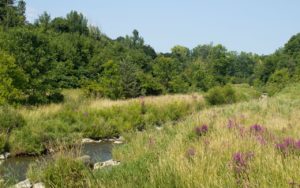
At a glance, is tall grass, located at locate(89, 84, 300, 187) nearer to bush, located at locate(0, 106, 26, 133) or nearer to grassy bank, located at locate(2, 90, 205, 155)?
Result: grassy bank, located at locate(2, 90, 205, 155)

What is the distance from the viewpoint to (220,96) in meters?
31.7

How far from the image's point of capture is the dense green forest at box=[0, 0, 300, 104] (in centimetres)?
1925

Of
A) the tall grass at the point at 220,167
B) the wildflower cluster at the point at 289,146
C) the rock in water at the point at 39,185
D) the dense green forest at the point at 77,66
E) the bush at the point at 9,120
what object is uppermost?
the dense green forest at the point at 77,66

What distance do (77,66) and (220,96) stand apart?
13956 mm

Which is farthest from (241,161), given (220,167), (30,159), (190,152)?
(30,159)

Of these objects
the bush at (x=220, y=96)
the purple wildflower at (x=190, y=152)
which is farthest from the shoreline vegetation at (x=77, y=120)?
the bush at (x=220, y=96)

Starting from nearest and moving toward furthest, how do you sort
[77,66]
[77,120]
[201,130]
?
1. [201,130]
2. [77,120]
3. [77,66]

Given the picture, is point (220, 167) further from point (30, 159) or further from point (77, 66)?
point (77, 66)

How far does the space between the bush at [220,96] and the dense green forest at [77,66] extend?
5.46 metres

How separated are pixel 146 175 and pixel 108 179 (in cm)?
70

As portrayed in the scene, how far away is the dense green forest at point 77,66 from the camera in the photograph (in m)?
19.2

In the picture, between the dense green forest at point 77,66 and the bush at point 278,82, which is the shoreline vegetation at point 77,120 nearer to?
the dense green forest at point 77,66

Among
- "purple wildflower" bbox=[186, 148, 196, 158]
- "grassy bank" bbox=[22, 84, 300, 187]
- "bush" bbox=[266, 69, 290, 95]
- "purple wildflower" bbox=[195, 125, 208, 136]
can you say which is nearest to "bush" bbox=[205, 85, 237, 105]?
"bush" bbox=[266, 69, 290, 95]

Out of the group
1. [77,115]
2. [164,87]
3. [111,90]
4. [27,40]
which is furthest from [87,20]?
[77,115]
